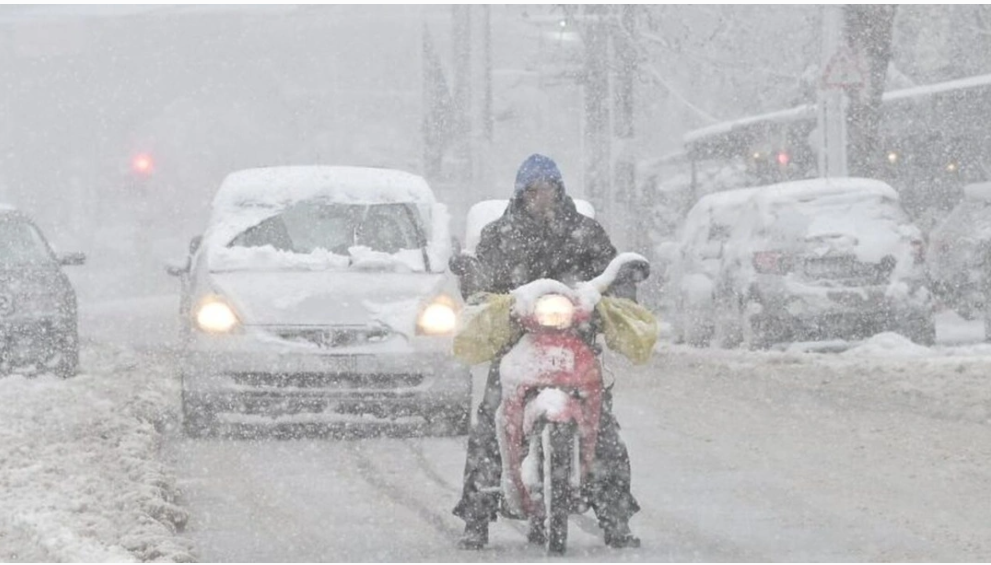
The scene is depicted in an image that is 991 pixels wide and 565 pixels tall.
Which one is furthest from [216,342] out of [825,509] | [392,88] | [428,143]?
[392,88]

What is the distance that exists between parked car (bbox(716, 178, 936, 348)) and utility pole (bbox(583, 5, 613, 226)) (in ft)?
65.1

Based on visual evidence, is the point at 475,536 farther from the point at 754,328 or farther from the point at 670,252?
the point at 670,252

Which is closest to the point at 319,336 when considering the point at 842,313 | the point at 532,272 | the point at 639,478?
the point at 639,478

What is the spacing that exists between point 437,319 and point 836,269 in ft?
24.2

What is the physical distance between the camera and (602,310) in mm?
8148

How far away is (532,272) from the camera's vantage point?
8.50m

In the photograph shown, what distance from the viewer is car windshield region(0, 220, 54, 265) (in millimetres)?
18219

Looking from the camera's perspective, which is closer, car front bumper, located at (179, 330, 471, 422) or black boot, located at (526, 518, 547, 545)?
black boot, located at (526, 518, 547, 545)

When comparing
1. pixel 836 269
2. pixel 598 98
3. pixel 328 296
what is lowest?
pixel 836 269

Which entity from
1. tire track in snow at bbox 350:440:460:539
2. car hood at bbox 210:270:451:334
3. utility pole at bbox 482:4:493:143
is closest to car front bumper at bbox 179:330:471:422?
car hood at bbox 210:270:451:334

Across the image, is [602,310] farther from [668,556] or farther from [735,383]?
[735,383]

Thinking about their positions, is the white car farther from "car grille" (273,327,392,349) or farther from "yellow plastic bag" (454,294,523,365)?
"yellow plastic bag" (454,294,523,365)

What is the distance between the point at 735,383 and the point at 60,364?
5.55 m

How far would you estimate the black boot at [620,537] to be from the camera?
8.41m
